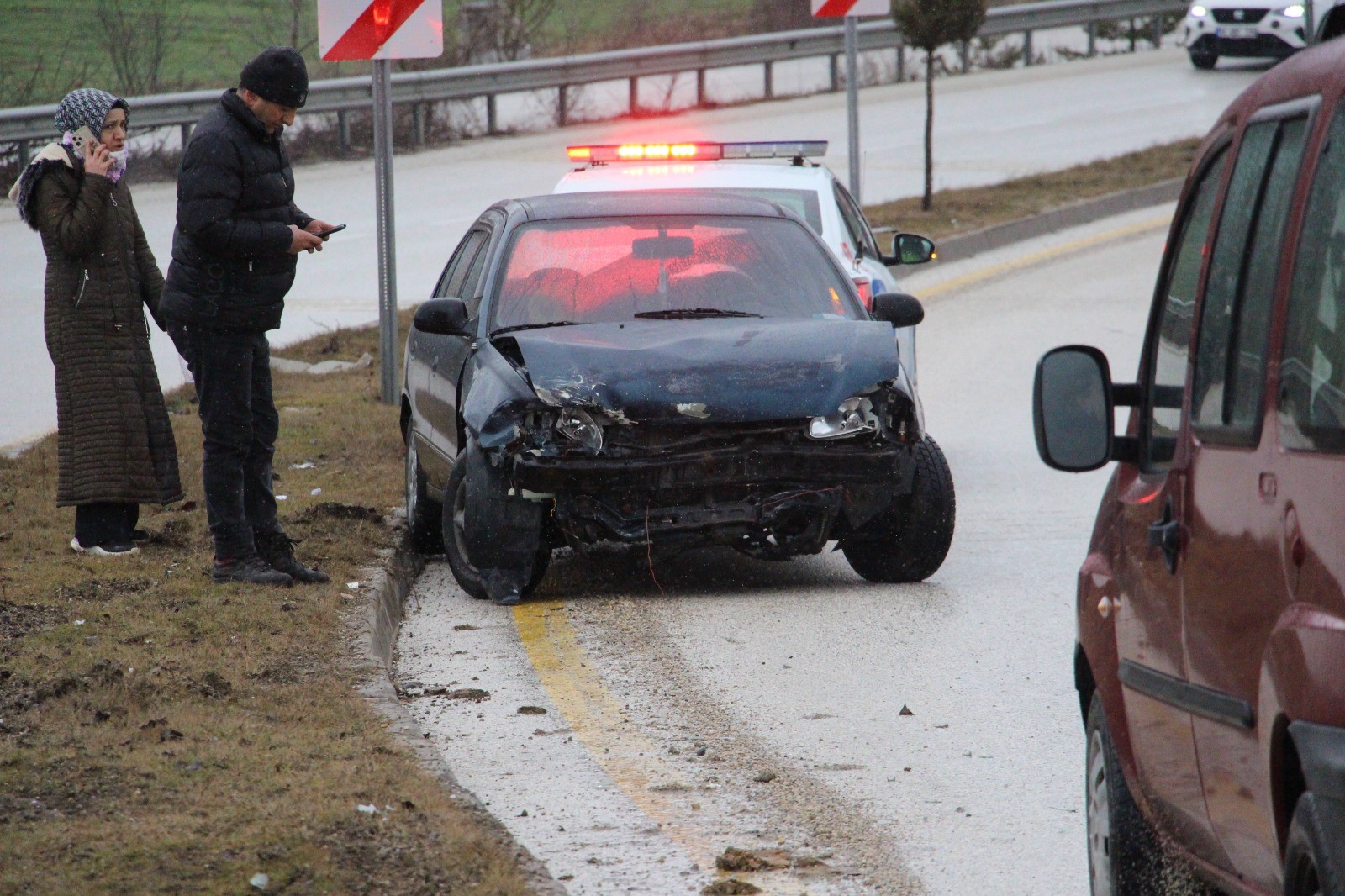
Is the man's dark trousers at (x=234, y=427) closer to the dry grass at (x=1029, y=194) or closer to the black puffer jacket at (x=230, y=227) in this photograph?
the black puffer jacket at (x=230, y=227)

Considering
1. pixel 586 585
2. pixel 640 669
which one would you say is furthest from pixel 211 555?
pixel 640 669

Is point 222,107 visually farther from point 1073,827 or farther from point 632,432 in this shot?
point 1073,827

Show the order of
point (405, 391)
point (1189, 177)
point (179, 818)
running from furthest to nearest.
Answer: point (405, 391), point (179, 818), point (1189, 177)

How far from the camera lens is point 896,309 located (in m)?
8.39

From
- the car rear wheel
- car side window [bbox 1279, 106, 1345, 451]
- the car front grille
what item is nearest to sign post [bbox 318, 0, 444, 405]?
car side window [bbox 1279, 106, 1345, 451]

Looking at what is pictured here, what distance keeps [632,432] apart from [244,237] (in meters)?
1.62

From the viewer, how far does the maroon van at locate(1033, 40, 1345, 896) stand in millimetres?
2836

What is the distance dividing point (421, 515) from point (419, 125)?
17.1 m

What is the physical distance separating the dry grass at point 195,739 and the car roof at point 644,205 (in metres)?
1.66

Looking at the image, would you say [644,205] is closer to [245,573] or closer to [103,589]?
[245,573]

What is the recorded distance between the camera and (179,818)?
15.4 ft

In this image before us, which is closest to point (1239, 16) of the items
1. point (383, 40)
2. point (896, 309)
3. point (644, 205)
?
point (383, 40)

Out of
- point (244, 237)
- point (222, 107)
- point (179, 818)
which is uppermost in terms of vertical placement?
point (222, 107)

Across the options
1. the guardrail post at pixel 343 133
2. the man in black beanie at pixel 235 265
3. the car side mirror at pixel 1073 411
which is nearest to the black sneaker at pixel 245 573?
the man in black beanie at pixel 235 265
